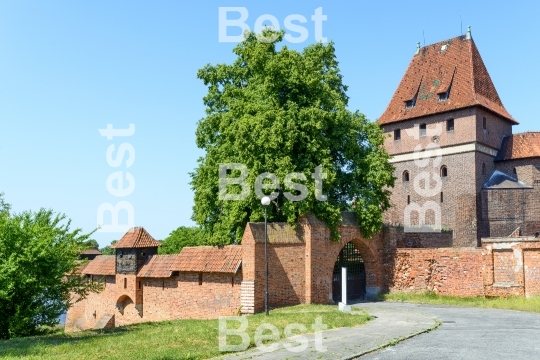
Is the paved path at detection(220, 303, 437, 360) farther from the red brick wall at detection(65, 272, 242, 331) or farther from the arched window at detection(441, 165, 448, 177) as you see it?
the arched window at detection(441, 165, 448, 177)

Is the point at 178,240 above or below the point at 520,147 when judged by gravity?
below

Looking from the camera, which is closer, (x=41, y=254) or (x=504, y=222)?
(x=41, y=254)

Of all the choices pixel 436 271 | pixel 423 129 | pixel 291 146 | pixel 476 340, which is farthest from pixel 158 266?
pixel 423 129

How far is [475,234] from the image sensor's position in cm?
3678

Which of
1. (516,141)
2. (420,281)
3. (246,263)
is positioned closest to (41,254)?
(246,263)

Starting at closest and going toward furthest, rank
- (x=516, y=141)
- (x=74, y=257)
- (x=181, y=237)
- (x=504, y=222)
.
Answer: (x=74, y=257), (x=504, y=222), (x=516, y=141), (x=181, y=237)

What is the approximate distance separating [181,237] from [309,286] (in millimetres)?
31945

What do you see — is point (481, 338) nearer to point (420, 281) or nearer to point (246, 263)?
point (246, 263)

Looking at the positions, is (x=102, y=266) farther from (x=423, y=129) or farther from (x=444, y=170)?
(x=444, y=170)

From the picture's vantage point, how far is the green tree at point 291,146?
2150 centimetres

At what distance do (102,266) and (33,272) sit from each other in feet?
56.0

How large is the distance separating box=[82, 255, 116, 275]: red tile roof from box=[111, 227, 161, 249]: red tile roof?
171cm

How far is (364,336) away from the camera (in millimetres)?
13438

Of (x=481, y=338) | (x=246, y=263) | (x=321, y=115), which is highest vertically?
(x=321, y=115)
